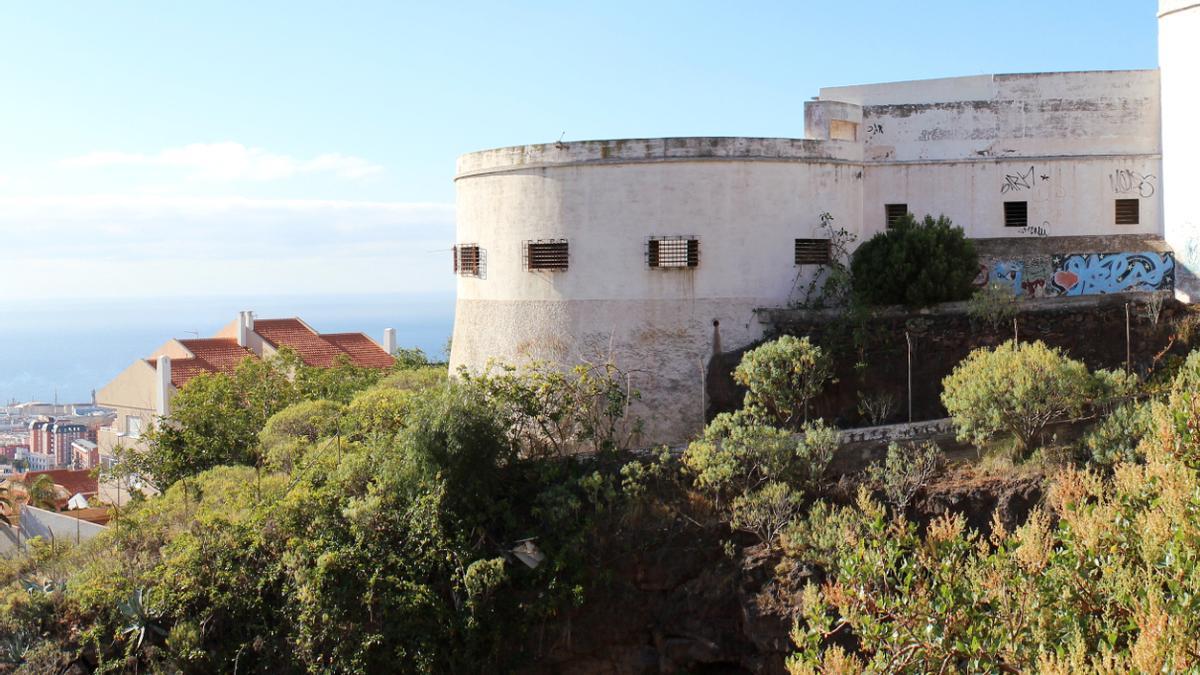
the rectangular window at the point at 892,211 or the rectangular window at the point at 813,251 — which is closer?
the rectangular window at the point at 813,251

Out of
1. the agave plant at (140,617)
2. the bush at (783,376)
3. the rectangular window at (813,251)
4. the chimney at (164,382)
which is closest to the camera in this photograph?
the agave plant at (140,617)

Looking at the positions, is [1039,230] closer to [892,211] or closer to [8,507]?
[892,211]

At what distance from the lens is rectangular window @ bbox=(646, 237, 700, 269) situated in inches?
856

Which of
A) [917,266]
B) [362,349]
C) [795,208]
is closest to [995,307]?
[917,266]

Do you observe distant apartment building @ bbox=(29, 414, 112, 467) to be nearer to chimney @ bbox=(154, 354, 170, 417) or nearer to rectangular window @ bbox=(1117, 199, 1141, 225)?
chimney @ bbox=(154, 354, 170, 417)

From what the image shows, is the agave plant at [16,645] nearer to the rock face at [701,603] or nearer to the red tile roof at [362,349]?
the rock face at [701,603]

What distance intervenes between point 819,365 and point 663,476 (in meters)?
3.55

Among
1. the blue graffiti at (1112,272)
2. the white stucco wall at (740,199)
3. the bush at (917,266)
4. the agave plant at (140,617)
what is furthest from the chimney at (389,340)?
the blue graffiti at (1112,272)

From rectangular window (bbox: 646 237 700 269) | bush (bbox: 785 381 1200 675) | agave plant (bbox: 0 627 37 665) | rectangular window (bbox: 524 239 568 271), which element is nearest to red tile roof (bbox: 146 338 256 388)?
rectangular window (bbox: 524 239 568 271)

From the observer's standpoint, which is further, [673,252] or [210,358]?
[210,358]

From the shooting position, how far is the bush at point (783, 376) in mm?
20031

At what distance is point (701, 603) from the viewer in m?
18.0

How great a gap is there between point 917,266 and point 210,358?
84.3 ft

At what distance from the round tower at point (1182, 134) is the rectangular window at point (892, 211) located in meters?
5.09
